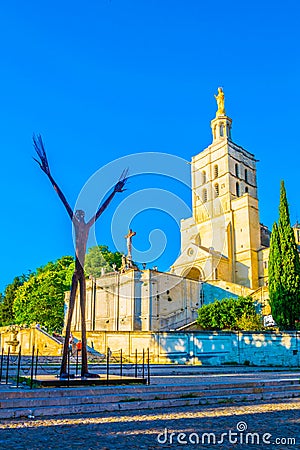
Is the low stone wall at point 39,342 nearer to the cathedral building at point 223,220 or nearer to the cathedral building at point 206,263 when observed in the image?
the cathedral building at point 206,263

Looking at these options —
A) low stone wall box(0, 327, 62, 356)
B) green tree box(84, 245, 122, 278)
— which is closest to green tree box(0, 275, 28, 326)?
green tree box(84, 245, 122, 278)

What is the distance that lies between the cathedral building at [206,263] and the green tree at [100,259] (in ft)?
Result: 16.5

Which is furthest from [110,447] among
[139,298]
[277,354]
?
[139,298]

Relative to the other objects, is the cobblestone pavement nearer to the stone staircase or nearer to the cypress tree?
the stone staircase

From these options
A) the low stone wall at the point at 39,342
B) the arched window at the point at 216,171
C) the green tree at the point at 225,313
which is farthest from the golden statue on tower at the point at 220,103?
the low stone wall at the point at 39,342

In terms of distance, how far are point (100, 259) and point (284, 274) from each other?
3056 cm

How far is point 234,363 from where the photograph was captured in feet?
78.8

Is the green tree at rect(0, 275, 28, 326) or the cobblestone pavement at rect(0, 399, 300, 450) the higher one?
the green tree at rect(0, 275, 28, 326)

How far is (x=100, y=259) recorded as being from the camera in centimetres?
5709

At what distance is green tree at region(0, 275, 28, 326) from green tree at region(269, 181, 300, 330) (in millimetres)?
42639

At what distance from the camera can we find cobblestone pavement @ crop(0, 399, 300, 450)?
5.09 meters

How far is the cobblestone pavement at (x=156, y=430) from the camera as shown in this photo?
201 inches

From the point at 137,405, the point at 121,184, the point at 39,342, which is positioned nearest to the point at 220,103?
the point at 39,342

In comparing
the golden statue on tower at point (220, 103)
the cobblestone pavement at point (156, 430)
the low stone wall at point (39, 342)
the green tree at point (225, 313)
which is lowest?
the cobblestone pavement at point (156, 430)
